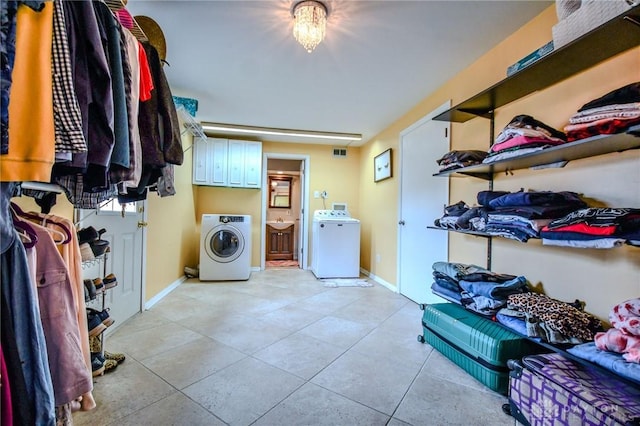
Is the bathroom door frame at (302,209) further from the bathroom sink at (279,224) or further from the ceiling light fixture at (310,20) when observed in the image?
the ceiling light fixture at (310,20)

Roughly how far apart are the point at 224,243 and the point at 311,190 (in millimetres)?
1710

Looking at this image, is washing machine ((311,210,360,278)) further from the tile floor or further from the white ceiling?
the white ceiling

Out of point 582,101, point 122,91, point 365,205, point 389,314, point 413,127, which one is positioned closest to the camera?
point 122,91

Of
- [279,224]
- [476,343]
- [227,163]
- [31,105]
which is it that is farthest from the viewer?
[279,224]

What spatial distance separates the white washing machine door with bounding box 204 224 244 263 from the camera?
405cm

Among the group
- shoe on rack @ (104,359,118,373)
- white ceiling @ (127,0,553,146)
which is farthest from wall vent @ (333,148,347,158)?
shoe on rack @ (104,359,118,373)

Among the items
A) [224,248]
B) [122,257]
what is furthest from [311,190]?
[122,257]

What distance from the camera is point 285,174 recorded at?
6387 mm

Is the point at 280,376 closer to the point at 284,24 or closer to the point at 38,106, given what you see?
the point at 38,106

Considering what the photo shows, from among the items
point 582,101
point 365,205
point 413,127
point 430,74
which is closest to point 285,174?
point 365,205

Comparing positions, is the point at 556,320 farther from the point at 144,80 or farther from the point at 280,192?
the point at 280,192

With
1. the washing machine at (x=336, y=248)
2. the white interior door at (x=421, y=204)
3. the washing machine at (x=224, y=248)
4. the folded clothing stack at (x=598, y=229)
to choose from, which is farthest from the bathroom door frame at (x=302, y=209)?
the folded clothing stack at (x=598, y=229)

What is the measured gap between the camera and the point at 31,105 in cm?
60

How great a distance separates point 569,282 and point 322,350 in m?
1.55
